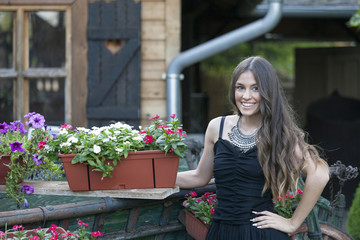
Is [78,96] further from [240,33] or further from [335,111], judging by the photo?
[335,111]

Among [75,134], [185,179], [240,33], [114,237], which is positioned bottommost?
[114,237]

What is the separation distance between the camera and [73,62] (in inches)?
189

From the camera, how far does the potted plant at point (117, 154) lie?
7.37ft

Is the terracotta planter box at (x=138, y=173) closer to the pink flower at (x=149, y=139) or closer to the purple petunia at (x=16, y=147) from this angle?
the pink flower at (x=149, y=139)

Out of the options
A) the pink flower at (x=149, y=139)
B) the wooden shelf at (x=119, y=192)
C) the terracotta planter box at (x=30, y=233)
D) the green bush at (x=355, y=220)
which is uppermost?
the pink flower at (x=149, y=139)

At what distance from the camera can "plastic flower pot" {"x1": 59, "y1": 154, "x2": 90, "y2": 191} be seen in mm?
2275

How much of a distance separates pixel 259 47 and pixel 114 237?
17578 mm

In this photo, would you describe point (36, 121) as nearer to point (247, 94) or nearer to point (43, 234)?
point (43, 234)

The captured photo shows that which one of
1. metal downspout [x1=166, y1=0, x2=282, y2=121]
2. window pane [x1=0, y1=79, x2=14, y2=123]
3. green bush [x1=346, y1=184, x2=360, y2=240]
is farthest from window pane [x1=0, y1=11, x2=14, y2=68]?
green bush [x1=346, y1=184, x2=360, y2=240]

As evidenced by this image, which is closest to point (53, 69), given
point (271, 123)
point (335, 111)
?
point (271, 123)

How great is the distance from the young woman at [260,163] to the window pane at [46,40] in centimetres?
290

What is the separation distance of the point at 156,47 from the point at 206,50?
1.63 ft

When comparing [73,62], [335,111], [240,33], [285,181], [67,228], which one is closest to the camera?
[285,181]

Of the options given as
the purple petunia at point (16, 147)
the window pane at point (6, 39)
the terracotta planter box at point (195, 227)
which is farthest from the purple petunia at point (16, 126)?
the window pane at point (6, 39)
